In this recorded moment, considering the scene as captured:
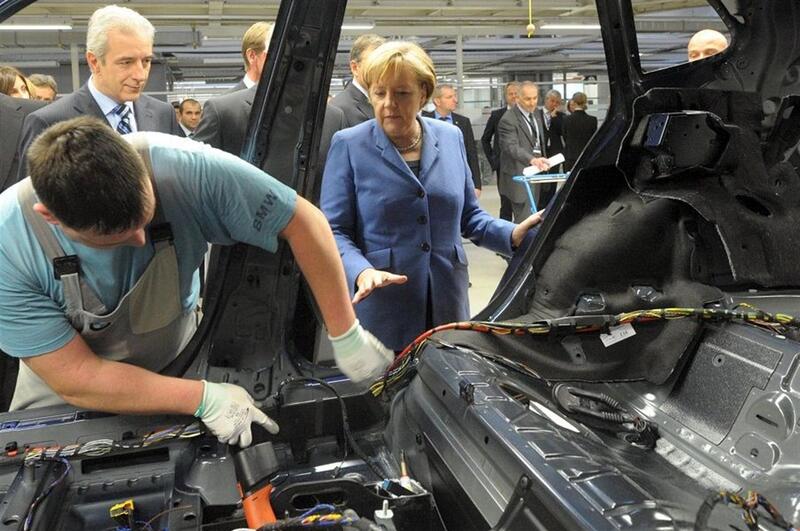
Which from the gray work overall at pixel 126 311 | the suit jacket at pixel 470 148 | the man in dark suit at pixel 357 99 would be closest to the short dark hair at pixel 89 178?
the gray work overall at pixel 126 311

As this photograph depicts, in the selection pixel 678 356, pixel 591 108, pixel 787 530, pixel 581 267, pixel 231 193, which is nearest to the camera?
pixel 787 530

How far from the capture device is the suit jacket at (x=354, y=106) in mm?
3379

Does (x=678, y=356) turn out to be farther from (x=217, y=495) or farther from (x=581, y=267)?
(x=217, y=495)

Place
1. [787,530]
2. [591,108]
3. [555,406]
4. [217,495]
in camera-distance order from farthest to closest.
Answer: [591,108], [555,406], [217,495], [787,530]

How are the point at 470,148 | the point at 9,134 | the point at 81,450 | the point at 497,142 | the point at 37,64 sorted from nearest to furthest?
the point at 81,450, the point at 9,134, the point at 470,148, the point at 497,142, the point at 37,64

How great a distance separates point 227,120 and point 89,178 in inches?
63.7

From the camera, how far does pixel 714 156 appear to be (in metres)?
2.10

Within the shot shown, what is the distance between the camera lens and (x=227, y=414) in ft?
5.45

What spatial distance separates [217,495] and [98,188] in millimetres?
717

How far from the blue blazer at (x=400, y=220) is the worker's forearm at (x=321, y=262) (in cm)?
24

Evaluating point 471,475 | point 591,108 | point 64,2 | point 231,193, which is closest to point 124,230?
point 231,193

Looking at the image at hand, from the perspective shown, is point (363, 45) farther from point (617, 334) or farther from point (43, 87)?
point (43, 87)

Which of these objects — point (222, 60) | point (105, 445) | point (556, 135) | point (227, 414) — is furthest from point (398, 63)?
point (222, 60)

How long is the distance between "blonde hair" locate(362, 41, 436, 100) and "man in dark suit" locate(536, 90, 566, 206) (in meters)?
5.48
